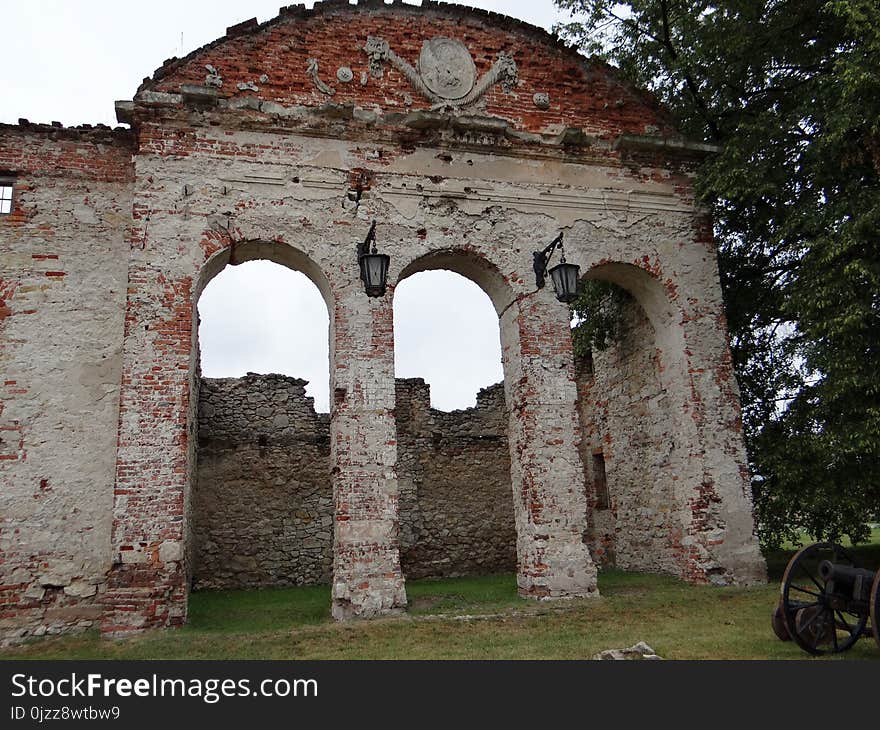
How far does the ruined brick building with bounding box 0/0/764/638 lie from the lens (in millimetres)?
8922

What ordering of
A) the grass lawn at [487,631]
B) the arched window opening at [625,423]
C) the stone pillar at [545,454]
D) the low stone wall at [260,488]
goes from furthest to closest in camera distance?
the low stone wall at [260,488] < the arched window opening at [625,423] < the stone pillar at [545,454] < the grass lawn at [487,631]

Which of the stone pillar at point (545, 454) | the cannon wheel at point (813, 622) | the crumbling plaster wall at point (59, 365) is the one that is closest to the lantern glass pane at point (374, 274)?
the stone pillar at point (545, 454)

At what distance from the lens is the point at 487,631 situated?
774cm

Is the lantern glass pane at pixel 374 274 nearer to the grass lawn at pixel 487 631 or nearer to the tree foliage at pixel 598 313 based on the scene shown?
the grass lawn at pixel 487 631

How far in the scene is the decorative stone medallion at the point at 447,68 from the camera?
11.1 meters

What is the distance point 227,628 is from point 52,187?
20.9 feet

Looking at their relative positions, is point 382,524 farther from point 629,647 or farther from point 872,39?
point 872,39

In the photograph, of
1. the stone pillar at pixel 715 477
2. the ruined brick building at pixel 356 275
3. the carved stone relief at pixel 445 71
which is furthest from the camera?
the carved stone relief at pixel 445 71

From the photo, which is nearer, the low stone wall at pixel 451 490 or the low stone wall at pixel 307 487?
the low stone wall at pixel 307 487

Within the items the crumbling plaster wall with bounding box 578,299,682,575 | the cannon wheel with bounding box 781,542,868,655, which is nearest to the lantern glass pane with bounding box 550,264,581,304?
the crumbling plaster wall with bounding box 578,299,682,575

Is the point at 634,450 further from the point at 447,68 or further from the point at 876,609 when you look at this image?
the point at 876,609

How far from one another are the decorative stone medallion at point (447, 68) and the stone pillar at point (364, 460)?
11.5 feet

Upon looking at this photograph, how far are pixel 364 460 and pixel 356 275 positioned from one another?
256cm

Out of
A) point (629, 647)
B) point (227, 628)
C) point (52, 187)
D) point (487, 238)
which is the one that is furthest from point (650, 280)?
point (52, 187)
